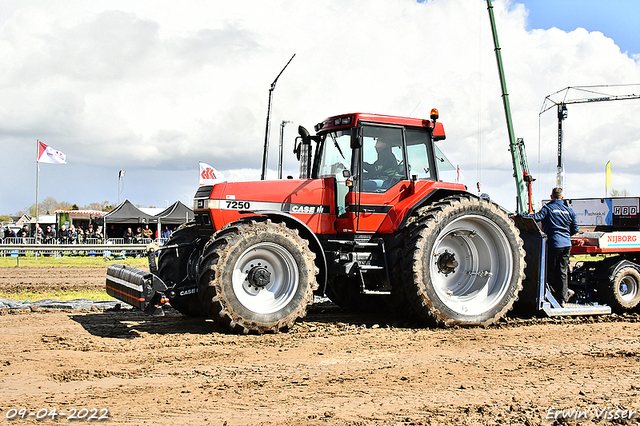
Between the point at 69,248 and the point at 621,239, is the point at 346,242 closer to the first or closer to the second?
the point at 621,239

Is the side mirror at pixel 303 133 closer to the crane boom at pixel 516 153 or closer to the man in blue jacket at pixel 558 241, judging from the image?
the man in blue jacket at pixel 558 241

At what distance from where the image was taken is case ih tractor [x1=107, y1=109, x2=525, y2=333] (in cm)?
649

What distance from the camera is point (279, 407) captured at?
4121 millimetres

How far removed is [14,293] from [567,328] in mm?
10242

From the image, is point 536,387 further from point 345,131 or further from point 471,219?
point 345,131

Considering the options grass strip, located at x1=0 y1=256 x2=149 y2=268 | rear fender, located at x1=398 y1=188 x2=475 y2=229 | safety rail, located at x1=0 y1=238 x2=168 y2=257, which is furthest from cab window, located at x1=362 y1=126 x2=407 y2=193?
grass strip, located at x1=0 y1=256 x2=149 y2=268

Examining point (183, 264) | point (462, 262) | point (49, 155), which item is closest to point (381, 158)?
point (462, 262)

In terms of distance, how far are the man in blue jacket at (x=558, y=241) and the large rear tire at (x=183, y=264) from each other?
497 centimetres

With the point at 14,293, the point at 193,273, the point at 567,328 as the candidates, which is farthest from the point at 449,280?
the point at 14,293

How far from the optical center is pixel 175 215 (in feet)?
103

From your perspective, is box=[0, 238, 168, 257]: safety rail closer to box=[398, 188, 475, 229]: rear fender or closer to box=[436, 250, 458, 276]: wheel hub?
box=[398, 188, 475, 229]: rear fender

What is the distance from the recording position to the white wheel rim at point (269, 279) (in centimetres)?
656

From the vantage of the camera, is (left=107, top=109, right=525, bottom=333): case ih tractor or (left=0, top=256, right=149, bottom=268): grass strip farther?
(left=0, top=256, right=149, bottom=268): grass strip

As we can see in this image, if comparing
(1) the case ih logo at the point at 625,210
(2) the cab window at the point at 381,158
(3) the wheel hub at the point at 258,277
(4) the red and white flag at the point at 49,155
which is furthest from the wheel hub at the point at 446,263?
(4) the red and white flag at the point at 49,155
